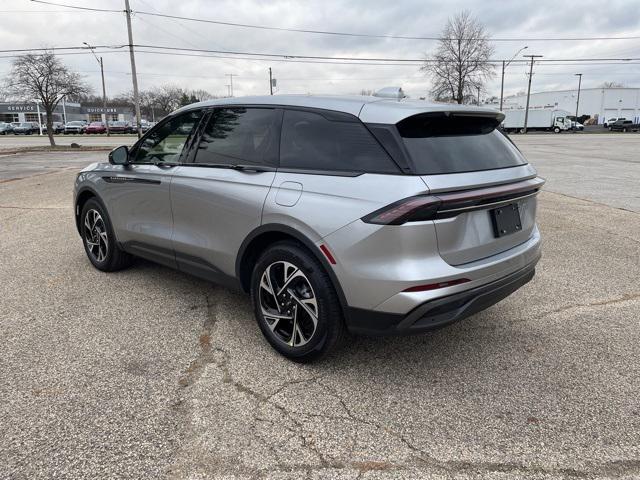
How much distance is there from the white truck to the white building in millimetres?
17345

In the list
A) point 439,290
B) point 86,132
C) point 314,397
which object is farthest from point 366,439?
point 86,132

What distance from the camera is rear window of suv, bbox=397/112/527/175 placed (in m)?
2.85

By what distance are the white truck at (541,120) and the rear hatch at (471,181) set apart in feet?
218

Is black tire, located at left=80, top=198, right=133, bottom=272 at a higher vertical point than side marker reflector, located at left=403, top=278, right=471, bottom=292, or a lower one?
lower

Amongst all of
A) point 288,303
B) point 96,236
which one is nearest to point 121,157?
point 96,236

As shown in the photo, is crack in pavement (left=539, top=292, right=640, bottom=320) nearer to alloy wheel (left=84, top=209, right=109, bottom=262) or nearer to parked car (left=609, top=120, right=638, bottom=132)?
alloy wheel (left=84, top=209, right=109, bottom=262)

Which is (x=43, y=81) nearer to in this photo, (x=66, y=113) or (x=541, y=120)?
(x=541, y=120)

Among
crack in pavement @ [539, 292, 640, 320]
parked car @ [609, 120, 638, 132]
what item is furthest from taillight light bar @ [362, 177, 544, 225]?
parked car @ [609, 120, 638, 132]

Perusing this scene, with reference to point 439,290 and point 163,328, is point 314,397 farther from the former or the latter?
point 163,328

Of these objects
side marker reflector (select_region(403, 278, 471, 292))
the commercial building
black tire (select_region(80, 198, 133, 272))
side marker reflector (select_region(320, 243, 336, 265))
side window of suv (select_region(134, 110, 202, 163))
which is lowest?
black tire (select_region(80, 198, 133, 272))

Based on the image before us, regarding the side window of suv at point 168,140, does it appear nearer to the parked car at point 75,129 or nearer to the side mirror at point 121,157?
the side mirror at point 121,157

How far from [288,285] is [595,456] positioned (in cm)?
188

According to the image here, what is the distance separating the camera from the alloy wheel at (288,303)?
10.3 feet

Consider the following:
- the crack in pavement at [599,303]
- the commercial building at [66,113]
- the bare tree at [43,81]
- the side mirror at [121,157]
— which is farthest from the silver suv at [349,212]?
the commercial building at [66,113]
